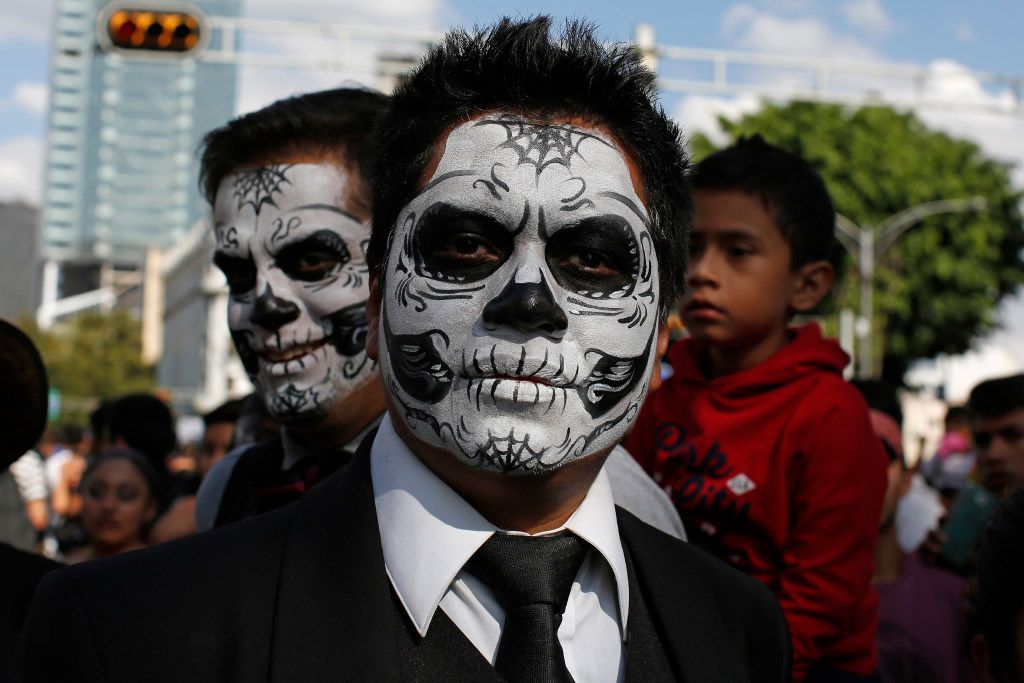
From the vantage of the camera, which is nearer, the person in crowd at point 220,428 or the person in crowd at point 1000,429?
the person in crowd at point 1000,429

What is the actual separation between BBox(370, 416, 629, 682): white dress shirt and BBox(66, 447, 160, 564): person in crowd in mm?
4692

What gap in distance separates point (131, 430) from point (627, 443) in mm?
5338

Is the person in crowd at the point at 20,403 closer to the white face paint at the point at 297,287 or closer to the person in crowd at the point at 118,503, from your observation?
the white face paint at the point at 297,287

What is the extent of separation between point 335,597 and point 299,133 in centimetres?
146

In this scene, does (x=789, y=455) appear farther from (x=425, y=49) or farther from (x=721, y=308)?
(x=425, y=49)

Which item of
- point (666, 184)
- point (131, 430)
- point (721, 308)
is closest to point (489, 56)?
point (666, 184)

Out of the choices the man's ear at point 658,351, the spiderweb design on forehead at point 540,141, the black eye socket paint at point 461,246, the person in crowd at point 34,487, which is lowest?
the person in crowd at point 34,487

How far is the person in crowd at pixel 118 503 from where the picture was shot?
6594 mm

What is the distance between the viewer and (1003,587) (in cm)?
233

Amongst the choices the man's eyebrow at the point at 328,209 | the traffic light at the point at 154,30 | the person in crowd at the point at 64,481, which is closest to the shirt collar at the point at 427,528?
the man's eyebrow at the point at 328,209

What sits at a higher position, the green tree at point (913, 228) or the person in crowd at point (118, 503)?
the green tree at point (913, 228)

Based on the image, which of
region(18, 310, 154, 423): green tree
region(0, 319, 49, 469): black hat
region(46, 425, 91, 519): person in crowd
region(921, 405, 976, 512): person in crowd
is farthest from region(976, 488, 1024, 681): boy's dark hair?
region(18, 310, 154, 423): green tree

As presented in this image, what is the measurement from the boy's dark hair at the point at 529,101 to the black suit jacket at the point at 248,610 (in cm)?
56

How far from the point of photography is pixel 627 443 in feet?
12.3
